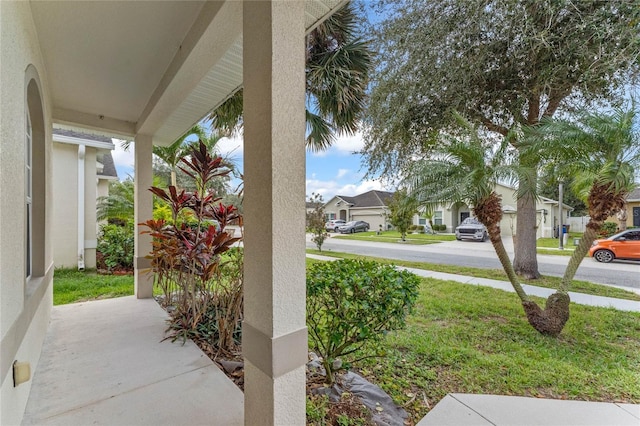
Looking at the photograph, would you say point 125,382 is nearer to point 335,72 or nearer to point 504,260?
point 335,72

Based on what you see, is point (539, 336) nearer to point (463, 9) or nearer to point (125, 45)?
point (463, 9)

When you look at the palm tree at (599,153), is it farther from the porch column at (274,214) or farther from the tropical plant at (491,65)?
the porch column at (274,214)

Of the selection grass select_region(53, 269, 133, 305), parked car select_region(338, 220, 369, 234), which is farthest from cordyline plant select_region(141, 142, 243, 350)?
parked car select_region(338, 220, 369, 234)

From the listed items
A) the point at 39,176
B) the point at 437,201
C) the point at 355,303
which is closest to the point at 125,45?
the point at 39,176

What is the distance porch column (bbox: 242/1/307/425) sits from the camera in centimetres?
161

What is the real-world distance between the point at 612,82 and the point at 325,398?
7087mm

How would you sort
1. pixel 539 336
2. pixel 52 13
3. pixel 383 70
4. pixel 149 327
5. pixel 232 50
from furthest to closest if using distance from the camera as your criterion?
1. pixel 383 70
2. pixel 539 336
3. pixel 149 327
4. pixel 232 50
5. pixel 52 13

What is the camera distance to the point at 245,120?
1.78 m

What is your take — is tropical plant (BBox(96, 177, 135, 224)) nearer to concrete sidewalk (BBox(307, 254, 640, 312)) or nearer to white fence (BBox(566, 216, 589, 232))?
concrete sidewalk (BBox(307, 254, 640, 312))

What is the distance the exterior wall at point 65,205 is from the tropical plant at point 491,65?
26.3ft

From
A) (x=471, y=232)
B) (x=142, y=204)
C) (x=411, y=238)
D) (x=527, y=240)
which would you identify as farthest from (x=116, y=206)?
(x=471, y=232)

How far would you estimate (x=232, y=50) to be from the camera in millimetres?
2805

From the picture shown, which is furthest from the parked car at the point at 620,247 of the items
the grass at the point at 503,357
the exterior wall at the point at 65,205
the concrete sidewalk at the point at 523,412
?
the exterior wall at the point at 65,205

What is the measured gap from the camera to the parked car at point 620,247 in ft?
32.6
